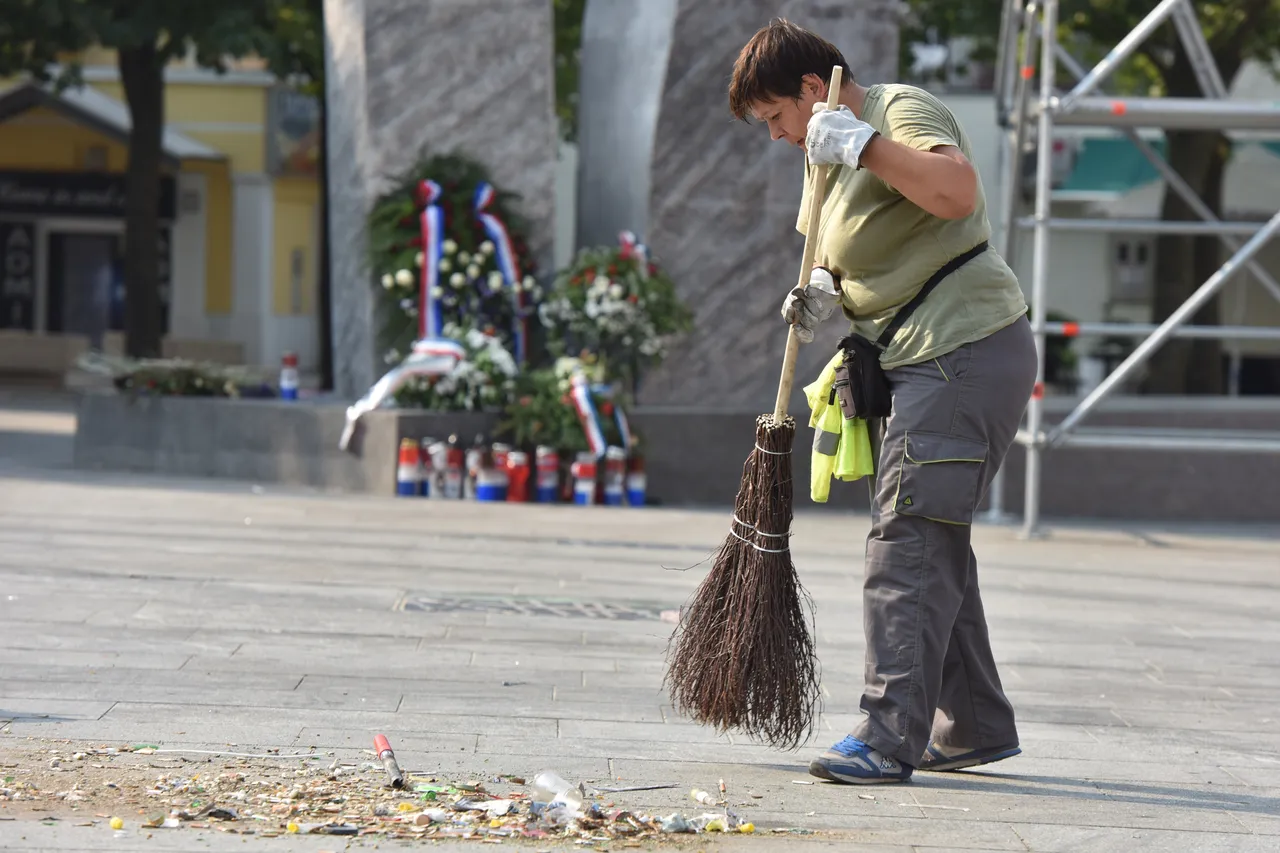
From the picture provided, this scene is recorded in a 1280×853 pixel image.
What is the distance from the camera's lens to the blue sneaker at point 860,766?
13.4ft

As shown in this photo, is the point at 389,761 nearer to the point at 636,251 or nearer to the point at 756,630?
the point at 756,630

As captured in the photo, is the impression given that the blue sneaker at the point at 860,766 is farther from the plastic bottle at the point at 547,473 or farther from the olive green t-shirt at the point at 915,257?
the plastic bottle at the point at 547,473

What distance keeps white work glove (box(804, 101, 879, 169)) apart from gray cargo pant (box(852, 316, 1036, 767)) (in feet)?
1.82

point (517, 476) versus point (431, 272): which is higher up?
point (431, 272)

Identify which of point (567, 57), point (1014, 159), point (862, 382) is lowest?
point (862, 382)

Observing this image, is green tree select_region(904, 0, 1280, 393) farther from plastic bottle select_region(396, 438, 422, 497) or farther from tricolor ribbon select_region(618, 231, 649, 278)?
plastic bottle select_region(396, 438, 422, 497)

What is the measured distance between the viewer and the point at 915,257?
162 inches

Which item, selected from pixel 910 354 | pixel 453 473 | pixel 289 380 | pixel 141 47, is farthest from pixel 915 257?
pixel 141 47

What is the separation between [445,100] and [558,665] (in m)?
7.07

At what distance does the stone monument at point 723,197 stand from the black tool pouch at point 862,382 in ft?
24.5

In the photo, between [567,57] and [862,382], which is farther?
[567,57]

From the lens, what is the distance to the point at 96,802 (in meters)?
3.65

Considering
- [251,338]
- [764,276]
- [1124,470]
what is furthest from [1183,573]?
[251,338]

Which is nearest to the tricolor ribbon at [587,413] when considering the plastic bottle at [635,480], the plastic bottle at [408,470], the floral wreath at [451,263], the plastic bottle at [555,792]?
the plastic bottle at [635,480]
